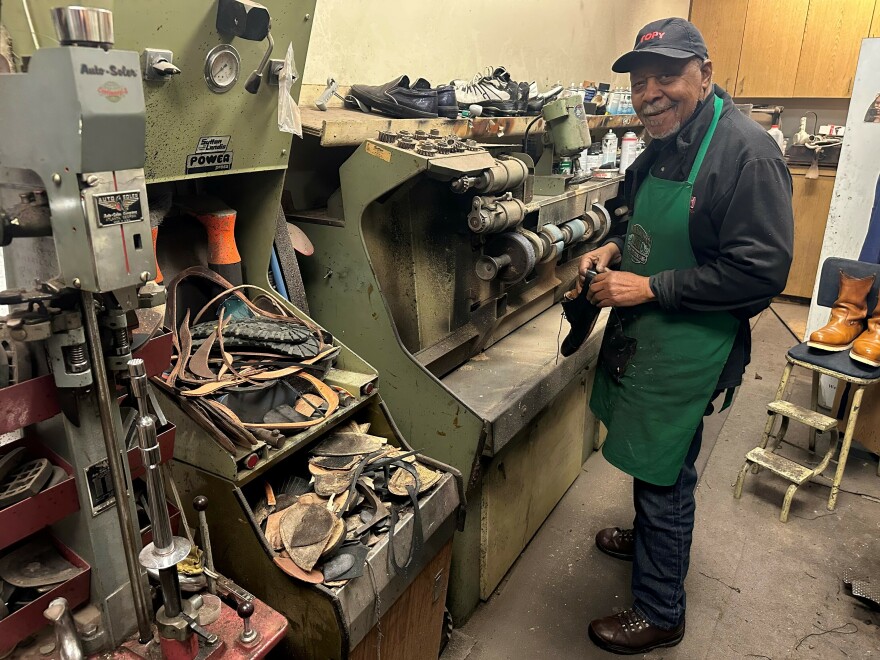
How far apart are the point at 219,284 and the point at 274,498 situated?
546 mm

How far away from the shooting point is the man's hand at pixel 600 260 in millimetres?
1848

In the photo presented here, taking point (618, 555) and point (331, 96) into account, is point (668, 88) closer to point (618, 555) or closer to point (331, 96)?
point (331, 96)

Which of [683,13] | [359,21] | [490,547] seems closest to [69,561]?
[490,547]

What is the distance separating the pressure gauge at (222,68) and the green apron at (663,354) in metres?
1.10

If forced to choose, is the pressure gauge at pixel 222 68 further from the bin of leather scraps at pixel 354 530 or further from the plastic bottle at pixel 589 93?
the plastic bottle at pixel 589 93

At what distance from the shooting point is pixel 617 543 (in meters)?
2.30

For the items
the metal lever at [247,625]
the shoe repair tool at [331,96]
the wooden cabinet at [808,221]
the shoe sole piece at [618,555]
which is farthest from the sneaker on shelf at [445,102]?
the wooden cabinet at [808,221]

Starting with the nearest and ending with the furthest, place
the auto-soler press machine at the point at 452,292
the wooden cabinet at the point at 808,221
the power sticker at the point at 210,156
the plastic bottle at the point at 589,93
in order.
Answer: the power sticker at the point at 210,156, the auto-soler press machine at the point at 452,292, the plastic bottle at the point at 589,93, the wooden cabinet at the point at 808,221

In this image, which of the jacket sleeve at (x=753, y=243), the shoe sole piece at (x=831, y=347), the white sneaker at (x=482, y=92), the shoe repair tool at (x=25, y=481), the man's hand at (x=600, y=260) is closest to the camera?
the shoe repair tool at (x=25, y=481)

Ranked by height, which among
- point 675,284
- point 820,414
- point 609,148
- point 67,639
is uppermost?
point 609,148

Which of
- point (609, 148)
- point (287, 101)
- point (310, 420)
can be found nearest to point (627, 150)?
point (609, 148)

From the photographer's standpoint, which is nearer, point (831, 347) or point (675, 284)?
point (675, 284)

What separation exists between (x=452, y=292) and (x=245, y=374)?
0.81m

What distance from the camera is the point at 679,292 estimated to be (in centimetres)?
155
